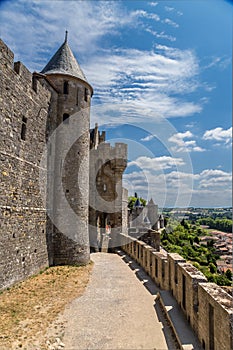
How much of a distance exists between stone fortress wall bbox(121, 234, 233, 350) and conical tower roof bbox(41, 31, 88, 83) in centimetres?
1152

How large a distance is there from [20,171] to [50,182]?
3256 mm

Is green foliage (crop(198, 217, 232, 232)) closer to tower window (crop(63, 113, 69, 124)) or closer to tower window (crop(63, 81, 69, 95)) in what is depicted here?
tower window (crop(63, 113, 69, 124))

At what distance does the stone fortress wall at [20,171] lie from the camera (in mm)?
10125

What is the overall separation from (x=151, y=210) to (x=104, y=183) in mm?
31102

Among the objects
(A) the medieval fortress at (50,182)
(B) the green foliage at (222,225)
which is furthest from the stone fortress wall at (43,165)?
(B) the green foliage at (222,225)

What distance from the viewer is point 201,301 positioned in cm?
550

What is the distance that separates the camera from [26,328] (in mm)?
6836

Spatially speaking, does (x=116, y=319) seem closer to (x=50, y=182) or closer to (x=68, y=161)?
(x=50, y=182)

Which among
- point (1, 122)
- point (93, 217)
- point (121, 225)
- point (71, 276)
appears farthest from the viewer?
point (121, 225)

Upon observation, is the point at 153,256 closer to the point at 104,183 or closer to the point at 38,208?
the point at 38,208

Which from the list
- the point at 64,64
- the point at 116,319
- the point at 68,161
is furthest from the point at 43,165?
the point at 116,319

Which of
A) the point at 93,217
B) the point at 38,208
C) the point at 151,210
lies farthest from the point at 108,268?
the point at 151,210

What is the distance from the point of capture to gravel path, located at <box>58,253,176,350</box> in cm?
606

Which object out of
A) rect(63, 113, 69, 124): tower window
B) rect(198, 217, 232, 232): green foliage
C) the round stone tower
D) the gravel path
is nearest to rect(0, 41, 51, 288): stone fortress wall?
the round stone tower
